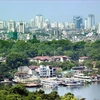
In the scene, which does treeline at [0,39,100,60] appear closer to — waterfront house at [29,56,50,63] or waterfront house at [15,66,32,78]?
waterfront house at [29,56,50,63]

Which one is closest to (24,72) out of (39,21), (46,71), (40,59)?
(46,71)

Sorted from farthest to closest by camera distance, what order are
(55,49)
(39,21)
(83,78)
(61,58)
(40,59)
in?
(39,21)
(55,49)
(61,58)
(40,59)
(83,78)

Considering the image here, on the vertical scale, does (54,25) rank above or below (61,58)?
above

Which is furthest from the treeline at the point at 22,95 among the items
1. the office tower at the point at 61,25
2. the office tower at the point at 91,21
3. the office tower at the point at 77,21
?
the office tower at the point at 91,21

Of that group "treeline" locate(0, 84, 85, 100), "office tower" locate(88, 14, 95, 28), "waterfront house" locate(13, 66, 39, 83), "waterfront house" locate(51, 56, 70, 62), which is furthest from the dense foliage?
"office tower" locate(88, 14, 95, 28)

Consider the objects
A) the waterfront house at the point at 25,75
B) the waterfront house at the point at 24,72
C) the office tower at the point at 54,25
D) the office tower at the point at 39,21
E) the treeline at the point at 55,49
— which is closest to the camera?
the waterfront house at the point at 25,75

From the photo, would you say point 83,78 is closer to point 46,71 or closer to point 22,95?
point 46,71

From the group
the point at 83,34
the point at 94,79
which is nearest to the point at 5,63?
the point at 94,79

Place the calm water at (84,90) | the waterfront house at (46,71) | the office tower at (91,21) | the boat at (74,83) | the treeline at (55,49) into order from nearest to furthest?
the calm water at (84,90)
the boat at (74,83)
the waterfront house at (46,71)
the treeline at (55,49)
the office tower at (91,21)

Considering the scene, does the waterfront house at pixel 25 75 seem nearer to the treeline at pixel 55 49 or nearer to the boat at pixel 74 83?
the boat at pixel 74 83
